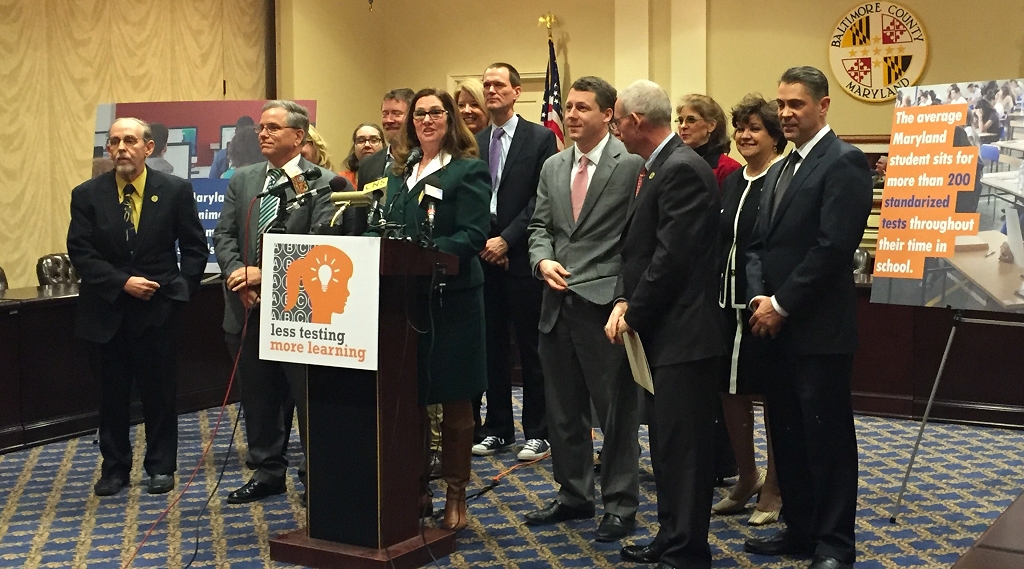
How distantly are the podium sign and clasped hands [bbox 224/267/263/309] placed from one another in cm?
70

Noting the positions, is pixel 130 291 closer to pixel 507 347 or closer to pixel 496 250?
pixel 496 250

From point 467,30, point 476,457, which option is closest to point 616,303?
point 476,457

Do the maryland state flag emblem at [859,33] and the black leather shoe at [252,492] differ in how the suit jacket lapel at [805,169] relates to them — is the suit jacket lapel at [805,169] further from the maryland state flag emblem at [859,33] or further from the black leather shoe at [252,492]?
the maryland state flag emblem at [859,33]

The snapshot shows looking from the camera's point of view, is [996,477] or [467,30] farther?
[467,30]

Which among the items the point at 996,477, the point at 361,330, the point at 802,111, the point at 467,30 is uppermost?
the point at 467,30

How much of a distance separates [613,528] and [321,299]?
1388 mm

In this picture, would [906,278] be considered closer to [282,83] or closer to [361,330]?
[361,330]

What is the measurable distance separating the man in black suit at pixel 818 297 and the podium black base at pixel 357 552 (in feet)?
4.12

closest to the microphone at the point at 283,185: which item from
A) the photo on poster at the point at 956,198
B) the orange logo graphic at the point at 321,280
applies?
the orange logo graphic at the point at 321,280

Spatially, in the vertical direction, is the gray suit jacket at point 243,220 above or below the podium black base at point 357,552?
above

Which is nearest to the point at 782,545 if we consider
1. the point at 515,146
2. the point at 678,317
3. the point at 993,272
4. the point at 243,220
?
the point at 678,317

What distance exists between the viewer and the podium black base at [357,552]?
12.0ft

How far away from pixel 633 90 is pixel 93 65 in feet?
19.8

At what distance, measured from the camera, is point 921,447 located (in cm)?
571
